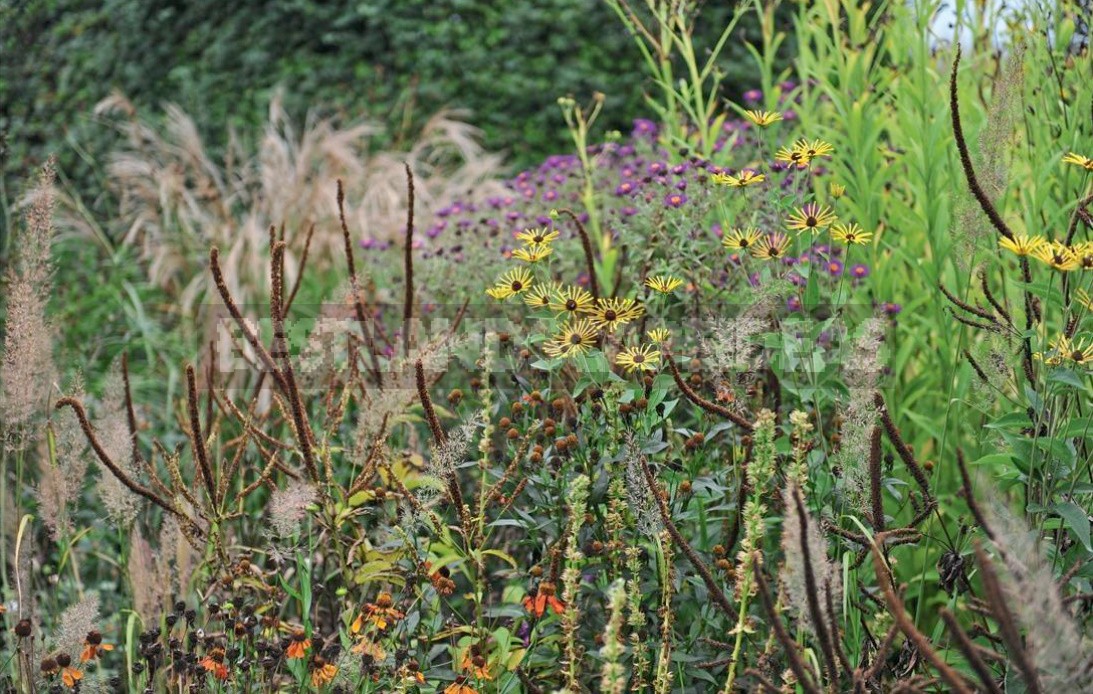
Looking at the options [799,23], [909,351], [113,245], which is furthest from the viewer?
[113,245]

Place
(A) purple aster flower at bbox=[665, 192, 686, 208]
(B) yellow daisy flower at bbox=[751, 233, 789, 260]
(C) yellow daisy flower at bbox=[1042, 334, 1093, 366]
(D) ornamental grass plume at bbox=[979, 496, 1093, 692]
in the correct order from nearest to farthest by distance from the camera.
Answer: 1. (D) ornamental grass plume at bbox=[979, 496, 1093, 692]
2. (C) yellow daisy flower at bbox=[1042, 334, 1093, 366]
3. (B) yellow daisy flower at bbox=[751, 233, 789, 260]
4. (A) purple aster flower at bbox=[665, 192, 686, 208]

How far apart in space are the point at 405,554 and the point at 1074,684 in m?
1.30

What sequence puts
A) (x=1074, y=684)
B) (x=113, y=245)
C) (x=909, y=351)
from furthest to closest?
(x=113, y=245) → (x=909, y=351) → (x=1074, y=684)

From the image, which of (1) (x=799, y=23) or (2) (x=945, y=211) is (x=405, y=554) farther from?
(1) (x=799, y=23)

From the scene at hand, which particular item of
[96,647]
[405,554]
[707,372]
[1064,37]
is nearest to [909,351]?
[707,372]

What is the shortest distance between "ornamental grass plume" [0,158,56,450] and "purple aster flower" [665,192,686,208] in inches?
61.6

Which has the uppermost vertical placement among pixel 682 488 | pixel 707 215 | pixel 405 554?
pixel 707 215

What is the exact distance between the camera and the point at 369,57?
345 inches

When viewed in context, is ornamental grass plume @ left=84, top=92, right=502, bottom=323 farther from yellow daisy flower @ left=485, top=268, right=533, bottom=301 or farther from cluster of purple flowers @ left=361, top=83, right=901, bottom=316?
yellow daisy flower @ left=485, top=268, right=533, bottom=301

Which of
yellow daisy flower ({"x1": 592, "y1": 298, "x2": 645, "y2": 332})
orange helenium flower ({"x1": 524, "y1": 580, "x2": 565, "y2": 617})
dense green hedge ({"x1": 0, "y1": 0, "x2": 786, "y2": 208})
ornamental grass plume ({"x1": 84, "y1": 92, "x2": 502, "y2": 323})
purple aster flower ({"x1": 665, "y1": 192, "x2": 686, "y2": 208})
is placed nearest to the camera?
orange helenium flower ({"x1": 524, "y1": 580, "x2": 565, "y2": 617})

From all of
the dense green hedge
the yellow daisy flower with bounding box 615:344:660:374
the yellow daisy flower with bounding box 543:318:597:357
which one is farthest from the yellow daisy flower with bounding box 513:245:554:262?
the dense green hedge

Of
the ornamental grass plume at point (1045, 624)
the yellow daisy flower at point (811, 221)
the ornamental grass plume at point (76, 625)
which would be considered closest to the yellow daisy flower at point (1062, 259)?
the yellow daisy flower at point (811, 221)

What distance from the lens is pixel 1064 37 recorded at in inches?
128

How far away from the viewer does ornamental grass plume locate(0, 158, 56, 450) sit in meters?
2.35
